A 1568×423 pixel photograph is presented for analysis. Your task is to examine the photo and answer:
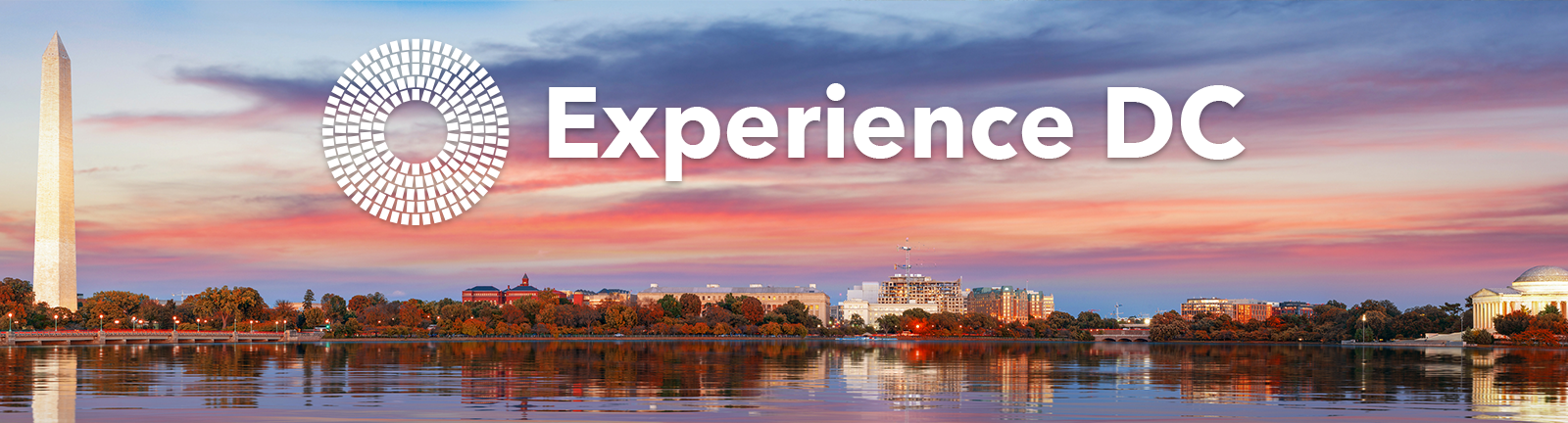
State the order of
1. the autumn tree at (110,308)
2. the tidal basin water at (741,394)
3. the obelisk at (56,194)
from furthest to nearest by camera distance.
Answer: the autumn tree at (110,308)
the obelisk at (56,194)
the tidal basin water at (741,394)

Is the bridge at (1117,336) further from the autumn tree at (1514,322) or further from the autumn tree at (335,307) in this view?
the autumn tree at (335,307)

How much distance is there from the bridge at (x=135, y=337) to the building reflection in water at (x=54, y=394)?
52.3 m

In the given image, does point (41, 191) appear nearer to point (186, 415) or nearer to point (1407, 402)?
point (186, 415)

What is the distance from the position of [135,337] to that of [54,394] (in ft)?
257

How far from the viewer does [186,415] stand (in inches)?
982

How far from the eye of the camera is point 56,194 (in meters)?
109

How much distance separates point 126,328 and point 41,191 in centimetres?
2059

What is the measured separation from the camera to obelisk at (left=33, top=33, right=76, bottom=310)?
10481 cm

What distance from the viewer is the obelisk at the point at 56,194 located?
10481 cm

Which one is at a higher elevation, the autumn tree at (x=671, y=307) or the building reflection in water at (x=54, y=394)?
the building reflection in water at (x=54, y=394)

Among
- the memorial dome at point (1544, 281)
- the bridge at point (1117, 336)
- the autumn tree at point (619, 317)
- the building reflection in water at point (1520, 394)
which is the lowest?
the bridge at point (1117, 336)

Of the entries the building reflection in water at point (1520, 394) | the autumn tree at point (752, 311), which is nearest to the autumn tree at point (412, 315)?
the autumn tree at point (752, 311)

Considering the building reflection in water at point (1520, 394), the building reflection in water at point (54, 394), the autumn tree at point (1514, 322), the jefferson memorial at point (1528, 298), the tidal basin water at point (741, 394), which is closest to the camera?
the building reflection in water at point (54, 394)

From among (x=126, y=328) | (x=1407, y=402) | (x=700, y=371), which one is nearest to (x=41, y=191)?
(x=126, y=328)
